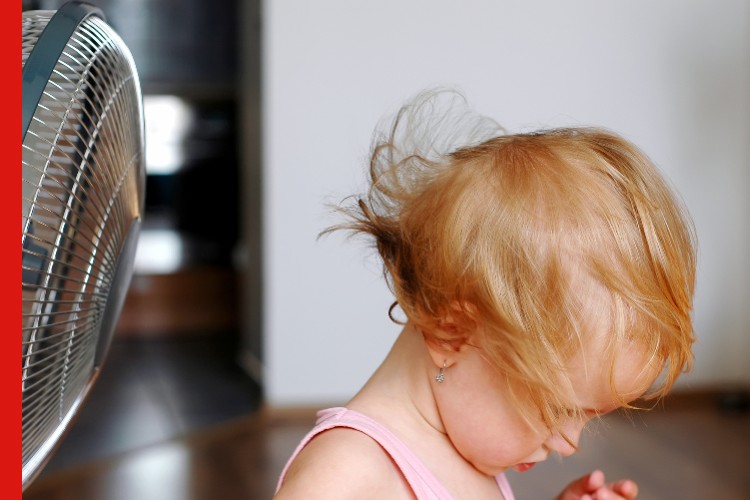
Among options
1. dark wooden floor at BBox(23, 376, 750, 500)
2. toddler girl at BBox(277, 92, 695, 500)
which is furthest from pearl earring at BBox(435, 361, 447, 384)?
dark wooden floor at BBox(23, 376, 750, 500)

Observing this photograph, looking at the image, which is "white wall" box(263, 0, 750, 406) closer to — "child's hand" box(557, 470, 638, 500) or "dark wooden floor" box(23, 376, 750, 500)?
"dark wooden floor" box(23, 376, 750, 500)

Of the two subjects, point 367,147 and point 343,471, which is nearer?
point 343,471

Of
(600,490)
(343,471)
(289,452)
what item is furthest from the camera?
(289,452)

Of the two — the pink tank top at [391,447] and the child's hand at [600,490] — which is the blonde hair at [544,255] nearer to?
the pink tank top at [391,447]

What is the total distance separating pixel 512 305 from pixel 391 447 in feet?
0.57

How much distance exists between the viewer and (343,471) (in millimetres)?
802

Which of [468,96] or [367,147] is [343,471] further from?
[468,96]

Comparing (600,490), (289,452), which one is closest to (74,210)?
(600,490)

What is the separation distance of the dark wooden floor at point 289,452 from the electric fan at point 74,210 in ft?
4.64

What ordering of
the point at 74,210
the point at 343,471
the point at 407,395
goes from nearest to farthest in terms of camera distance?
1. the point at 74,210
2. the point at 343,471
3. the point at 407,395

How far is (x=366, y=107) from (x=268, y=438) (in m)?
0.88

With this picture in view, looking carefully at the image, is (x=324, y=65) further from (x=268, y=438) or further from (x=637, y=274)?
(x=637, y=274)

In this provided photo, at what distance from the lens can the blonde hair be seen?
79 centimetres

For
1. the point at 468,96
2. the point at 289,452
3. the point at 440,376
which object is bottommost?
the point at 289,452
